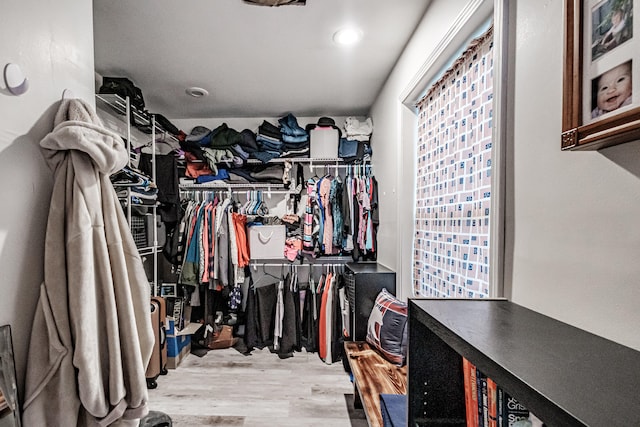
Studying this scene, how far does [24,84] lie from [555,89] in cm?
160

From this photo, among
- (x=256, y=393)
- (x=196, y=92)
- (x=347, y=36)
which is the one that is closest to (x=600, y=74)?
(x=347, y=36)

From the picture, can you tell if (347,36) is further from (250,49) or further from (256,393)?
(256,393)

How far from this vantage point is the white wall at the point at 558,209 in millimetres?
596

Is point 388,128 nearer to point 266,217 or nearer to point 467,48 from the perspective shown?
point 467,48

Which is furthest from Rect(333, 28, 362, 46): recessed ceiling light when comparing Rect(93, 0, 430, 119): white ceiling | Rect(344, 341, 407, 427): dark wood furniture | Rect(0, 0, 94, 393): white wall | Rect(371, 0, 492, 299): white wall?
Rect(344, 341, 407, 427): dark wood furniture

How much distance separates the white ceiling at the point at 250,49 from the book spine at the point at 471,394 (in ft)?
5.89

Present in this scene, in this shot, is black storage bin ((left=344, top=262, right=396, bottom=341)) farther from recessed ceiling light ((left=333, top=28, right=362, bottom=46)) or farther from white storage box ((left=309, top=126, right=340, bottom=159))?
recessed ceiling light ((left=333, top=28, right=362, bottom=46))

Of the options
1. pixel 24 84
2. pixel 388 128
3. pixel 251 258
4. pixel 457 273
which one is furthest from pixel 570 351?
pixel 251 258

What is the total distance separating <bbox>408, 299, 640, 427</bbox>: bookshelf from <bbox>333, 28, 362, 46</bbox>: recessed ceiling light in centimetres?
174

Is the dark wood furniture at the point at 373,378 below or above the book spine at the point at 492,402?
below

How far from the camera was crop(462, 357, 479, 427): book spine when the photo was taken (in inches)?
29.6

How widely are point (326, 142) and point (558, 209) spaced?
8.72 feet

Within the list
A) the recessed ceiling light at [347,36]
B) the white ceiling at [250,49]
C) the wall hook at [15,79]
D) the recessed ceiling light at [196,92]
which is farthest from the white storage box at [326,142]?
the wall hook at [15,79]

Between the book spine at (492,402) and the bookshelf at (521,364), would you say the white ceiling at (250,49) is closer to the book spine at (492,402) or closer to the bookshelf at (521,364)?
the bookshelf at (521,364)
